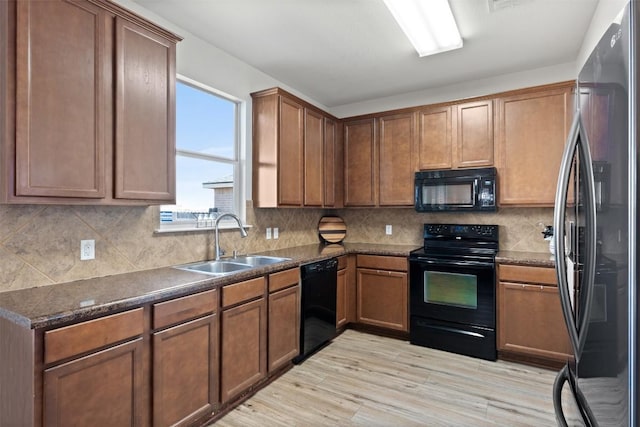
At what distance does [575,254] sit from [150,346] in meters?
1.96

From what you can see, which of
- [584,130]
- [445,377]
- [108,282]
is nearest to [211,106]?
[108,282]

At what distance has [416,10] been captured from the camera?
7.54 ft

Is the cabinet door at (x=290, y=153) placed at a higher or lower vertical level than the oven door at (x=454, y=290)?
higher

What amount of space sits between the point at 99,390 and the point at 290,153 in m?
2.43

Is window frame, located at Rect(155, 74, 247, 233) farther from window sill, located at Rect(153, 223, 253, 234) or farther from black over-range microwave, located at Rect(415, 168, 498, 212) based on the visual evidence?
black over-range microwave, located at Rect(415, 168, 498, 212)

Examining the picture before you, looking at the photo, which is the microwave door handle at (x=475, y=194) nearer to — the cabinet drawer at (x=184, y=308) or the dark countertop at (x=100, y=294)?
the dark countertop at (x=100, y=294)

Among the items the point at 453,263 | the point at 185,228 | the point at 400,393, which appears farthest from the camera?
the point at 453,263

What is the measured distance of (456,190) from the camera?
11.3 feet

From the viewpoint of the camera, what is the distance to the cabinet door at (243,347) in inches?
86.0

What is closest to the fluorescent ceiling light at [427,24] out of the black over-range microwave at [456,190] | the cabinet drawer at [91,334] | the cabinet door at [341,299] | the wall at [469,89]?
the wall at [469,89]

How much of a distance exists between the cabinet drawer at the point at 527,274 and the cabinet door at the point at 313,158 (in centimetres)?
195

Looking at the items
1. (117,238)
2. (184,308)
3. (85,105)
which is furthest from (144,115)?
(184,308)

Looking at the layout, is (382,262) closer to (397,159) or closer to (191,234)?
(397,159)

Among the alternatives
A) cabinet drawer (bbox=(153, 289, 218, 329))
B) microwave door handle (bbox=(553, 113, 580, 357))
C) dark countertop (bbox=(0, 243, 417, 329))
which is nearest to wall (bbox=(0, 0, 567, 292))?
dark countertop (bbox=(0, 243, 417, 329))
